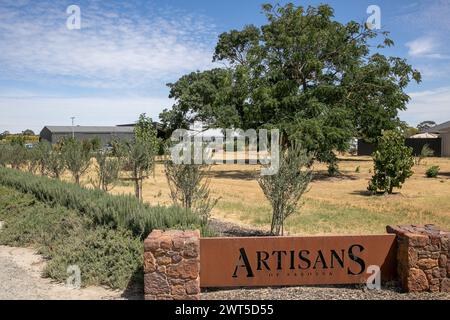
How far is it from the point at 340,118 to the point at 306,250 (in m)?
16.6

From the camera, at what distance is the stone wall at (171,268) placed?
17.2 ft

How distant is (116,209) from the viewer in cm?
812

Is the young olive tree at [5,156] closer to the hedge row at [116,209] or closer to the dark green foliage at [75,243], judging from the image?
the hedge row at [116,209]

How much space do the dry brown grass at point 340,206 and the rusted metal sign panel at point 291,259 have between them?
3620 mm

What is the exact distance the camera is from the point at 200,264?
564cm

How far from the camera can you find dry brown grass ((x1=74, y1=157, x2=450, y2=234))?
34.5 ft

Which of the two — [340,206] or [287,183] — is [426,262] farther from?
[340,206]

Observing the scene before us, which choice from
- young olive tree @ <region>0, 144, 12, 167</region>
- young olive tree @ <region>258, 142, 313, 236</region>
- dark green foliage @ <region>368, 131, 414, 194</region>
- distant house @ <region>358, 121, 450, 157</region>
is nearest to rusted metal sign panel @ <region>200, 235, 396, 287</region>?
young olive tree @ <region>258, 142, 313, 236</region>

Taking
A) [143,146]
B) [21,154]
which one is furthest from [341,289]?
[21,154]

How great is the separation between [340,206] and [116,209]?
7783mm

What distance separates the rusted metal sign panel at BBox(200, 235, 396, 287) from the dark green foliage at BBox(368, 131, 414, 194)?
1056cm

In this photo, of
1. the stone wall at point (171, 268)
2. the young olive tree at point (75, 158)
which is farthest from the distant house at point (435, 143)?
the stone wall at point (171, 268)

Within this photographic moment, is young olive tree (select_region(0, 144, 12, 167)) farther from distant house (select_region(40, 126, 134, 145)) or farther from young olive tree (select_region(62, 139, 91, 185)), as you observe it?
distant house (select_region(40, 126, 134, 145))
